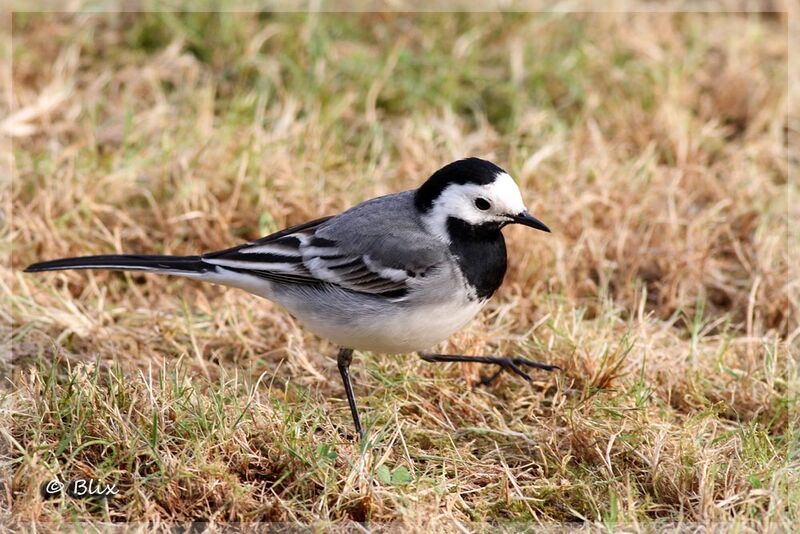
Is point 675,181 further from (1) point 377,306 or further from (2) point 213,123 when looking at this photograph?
(2) point 213,123

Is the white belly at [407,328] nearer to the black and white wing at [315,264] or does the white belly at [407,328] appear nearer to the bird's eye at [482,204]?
the black and white wing at [315,264]

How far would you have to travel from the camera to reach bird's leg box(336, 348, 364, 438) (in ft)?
14.8

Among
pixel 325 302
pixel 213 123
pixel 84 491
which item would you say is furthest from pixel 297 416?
pixel 213 123

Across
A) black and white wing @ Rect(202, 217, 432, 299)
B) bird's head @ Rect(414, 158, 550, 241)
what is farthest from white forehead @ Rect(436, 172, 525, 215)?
black and white wing @ Rect(202, 217, 432, 299)

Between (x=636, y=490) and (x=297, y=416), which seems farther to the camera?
(x=297, y=416)

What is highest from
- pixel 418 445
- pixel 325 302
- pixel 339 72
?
pixel 339 72

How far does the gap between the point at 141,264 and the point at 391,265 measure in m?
1.14

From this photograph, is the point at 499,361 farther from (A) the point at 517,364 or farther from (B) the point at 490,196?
(B) the point at 490,196

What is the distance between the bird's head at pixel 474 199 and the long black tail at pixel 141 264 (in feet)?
3.49

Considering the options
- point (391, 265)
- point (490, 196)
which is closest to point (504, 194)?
point (490, 196)

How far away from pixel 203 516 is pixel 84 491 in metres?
0.46

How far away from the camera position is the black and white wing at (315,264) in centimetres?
457

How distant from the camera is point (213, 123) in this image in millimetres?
6723

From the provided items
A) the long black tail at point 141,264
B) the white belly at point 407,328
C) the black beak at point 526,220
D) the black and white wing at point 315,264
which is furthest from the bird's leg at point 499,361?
the long black tail at point 141,264
